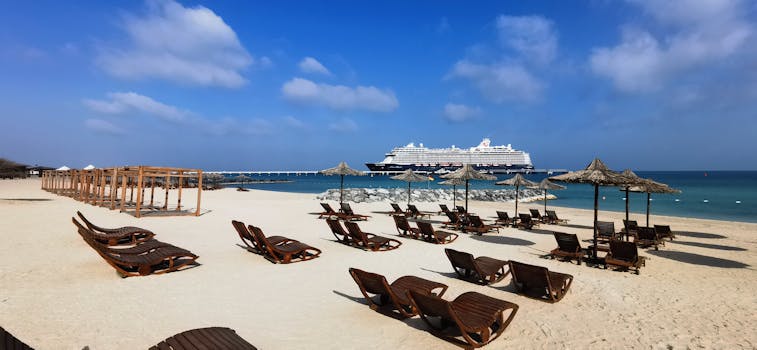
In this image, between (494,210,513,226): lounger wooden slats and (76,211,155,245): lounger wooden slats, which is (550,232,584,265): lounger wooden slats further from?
(76,211,155,245): lounger wooden slats

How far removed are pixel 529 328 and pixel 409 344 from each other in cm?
144

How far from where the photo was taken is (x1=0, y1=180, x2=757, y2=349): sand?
12.2 ft

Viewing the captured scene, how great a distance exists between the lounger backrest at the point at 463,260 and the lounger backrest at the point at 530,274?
2.03 feet

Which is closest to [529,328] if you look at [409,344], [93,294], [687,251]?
[409,344]

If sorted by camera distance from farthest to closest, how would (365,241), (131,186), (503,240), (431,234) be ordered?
(131,186)
(503,240)
(431,234)
(365,241)

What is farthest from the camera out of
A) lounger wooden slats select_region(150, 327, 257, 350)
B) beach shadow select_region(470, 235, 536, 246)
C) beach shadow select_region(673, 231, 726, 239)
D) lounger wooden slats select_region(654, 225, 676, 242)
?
beach shadow select_region(673, 231, 726, 239)

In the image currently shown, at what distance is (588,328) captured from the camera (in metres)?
4.05

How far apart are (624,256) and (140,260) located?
27.2 feet

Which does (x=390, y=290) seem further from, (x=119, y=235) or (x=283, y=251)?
(x=119, y=235)

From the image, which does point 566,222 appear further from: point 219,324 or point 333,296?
point 219,324

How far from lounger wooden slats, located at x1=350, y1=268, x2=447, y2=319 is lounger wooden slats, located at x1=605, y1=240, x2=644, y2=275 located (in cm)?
410

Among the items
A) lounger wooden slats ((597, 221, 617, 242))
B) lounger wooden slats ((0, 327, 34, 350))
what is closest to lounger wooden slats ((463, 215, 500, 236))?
lounger wooden slats ((597, 221, 617, 242))

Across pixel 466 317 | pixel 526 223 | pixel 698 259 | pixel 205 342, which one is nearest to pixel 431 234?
pixel 526 223

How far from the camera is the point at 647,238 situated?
364 inches
